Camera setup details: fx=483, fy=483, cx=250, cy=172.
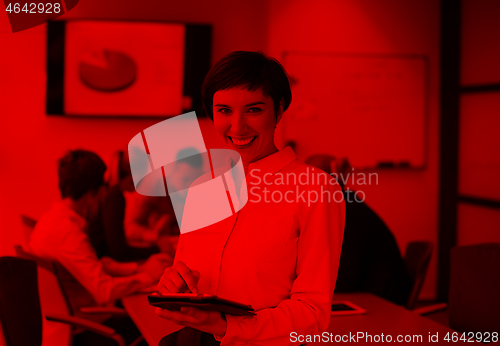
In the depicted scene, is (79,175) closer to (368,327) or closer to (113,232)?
(113,232)

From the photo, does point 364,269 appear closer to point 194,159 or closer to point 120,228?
point 120,228

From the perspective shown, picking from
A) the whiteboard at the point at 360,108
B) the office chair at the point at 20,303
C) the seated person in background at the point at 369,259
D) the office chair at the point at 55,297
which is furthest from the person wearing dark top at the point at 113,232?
the whiteboard at the point at 360,108

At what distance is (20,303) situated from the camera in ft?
5.70

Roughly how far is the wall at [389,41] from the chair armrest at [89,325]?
242 centimetres

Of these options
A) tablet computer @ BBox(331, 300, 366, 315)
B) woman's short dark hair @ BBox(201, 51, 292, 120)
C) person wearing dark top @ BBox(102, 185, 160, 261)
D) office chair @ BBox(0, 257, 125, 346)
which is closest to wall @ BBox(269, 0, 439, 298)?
person wearing dark top @ BBox(102, 185, 160, 261)

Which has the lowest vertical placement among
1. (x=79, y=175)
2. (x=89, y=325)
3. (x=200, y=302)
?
(x=89, y=325)

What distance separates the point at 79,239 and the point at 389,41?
3.04 metres

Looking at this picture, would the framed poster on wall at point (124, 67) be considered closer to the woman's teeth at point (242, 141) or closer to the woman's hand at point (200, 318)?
the woman's teeth at point (242, 141)

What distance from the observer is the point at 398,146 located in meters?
4.09

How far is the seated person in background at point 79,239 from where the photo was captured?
216cm

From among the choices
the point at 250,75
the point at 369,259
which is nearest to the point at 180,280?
the point at 250,75

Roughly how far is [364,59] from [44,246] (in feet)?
9.48

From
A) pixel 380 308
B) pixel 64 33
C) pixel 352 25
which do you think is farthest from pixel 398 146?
pixel 64 33

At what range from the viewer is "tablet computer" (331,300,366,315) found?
1.94 m
